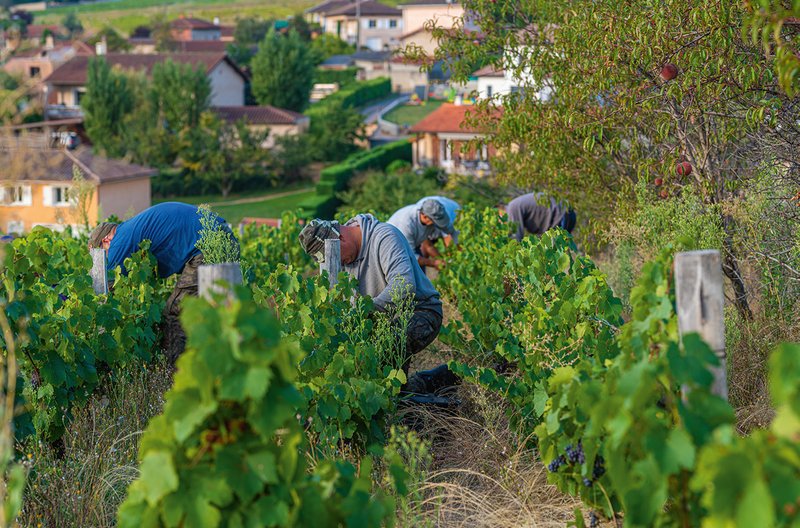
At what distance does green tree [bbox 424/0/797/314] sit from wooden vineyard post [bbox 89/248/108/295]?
3.43m

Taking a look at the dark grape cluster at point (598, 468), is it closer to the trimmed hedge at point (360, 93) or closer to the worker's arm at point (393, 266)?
the worker's arm at point (393, 266)

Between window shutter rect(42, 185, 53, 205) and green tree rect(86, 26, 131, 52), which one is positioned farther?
green tree rect(86, 26, 131, 52)

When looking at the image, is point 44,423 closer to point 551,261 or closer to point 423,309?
point 423,309

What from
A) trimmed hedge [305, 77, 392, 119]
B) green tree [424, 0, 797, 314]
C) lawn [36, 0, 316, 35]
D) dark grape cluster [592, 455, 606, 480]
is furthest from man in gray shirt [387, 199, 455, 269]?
lawn [36, 0, 316, 35]

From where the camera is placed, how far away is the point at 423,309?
20.6 feet

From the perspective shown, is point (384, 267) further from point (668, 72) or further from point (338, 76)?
point (338, 76)

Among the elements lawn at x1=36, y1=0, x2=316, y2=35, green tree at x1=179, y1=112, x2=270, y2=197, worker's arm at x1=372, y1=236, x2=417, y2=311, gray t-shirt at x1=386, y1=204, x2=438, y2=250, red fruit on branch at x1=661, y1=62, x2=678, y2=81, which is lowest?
green tree at x1=179, y1=112, x2=270, y2=197

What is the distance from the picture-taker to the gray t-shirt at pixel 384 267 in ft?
19.8

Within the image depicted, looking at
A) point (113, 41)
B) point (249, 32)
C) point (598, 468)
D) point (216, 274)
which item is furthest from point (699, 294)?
point (249, 32)

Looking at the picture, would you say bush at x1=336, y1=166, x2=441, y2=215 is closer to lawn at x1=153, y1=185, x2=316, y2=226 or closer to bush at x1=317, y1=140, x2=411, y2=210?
bush at x1=317, y1=140, x2=411, y2=210

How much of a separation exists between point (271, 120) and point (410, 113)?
35.5ft

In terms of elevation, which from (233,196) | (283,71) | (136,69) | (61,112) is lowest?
(233,196)

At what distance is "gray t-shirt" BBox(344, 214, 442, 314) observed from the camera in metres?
6.04

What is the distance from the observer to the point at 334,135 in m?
48.5
